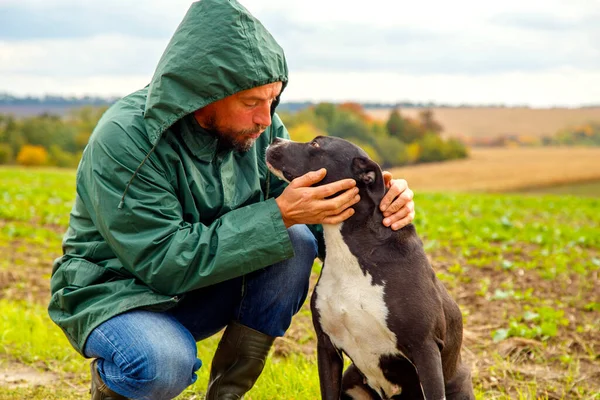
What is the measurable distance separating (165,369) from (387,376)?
1.11 m

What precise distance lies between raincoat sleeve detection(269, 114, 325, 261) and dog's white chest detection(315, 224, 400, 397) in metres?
0.58

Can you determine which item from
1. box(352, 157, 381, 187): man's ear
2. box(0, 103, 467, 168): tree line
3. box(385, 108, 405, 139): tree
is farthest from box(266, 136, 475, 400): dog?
box(385, 108, 405, 139): tree

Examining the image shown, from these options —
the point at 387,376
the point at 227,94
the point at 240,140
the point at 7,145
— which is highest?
the point at 227,94

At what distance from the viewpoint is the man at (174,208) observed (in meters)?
3.40

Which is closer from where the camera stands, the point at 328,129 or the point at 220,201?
the point at 220,201

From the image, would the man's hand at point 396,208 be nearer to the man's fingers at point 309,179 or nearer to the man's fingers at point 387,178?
the man's fingers at point 387,178

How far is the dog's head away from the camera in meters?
3.52

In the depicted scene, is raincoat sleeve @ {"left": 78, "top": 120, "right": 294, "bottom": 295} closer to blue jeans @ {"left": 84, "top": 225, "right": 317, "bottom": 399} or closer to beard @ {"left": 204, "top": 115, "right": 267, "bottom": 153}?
blue jeans @ {"left": 84, "top": 225, "right": 317, "bottom": 399}

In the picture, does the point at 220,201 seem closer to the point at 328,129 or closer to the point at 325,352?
the point at 325,352

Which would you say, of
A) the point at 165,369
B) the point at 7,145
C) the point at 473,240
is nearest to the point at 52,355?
the point at 165,369

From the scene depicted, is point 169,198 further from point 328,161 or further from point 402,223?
point 402,223

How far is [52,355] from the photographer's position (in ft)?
18.1

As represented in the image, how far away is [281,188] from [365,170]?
82cm

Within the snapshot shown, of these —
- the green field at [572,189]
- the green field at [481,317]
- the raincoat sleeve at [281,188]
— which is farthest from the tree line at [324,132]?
the raincoat sleeve at [281,188]
